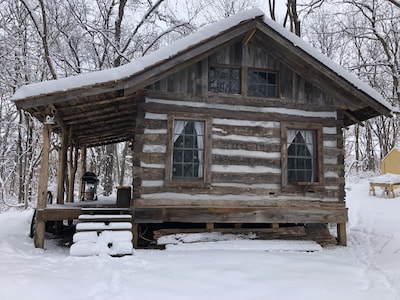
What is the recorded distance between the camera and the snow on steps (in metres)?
7.23

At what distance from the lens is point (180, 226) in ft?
32.1

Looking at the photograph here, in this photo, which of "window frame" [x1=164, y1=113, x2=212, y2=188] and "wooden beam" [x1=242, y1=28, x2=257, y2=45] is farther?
"wooden beam" [x1=242, y1=28, x2=257, y2=45]

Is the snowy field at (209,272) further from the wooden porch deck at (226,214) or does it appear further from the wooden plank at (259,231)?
the wooden porch deck at (226,214)

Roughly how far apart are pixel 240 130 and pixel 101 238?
4530 millimetres

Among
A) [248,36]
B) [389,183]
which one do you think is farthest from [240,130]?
[389,183]

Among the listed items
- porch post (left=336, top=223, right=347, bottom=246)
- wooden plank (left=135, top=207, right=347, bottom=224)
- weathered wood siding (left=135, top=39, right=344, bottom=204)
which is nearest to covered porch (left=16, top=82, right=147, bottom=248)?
wooden plank (left=135, top=207, right=347, bottom=224)

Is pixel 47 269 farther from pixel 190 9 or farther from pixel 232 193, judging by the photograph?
pixel 190 9

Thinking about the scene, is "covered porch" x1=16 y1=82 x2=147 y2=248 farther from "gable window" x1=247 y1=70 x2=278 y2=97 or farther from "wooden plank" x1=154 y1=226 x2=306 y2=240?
"gable window" x1=247 y1=70 x2=278 y2=97

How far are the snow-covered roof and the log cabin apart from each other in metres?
0.03

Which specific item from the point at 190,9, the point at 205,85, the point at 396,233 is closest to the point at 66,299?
the point at 205,85

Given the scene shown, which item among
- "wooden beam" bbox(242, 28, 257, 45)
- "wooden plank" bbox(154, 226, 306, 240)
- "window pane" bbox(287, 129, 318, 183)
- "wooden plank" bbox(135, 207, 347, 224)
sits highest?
"wooden beam" bbox(242, 28, 257, 45)

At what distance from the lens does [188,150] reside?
9.13m

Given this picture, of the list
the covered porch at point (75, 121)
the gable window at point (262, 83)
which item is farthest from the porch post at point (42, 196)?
the gable window at point (262, 83)

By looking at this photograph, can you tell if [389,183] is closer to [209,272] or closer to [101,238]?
[209,272]
